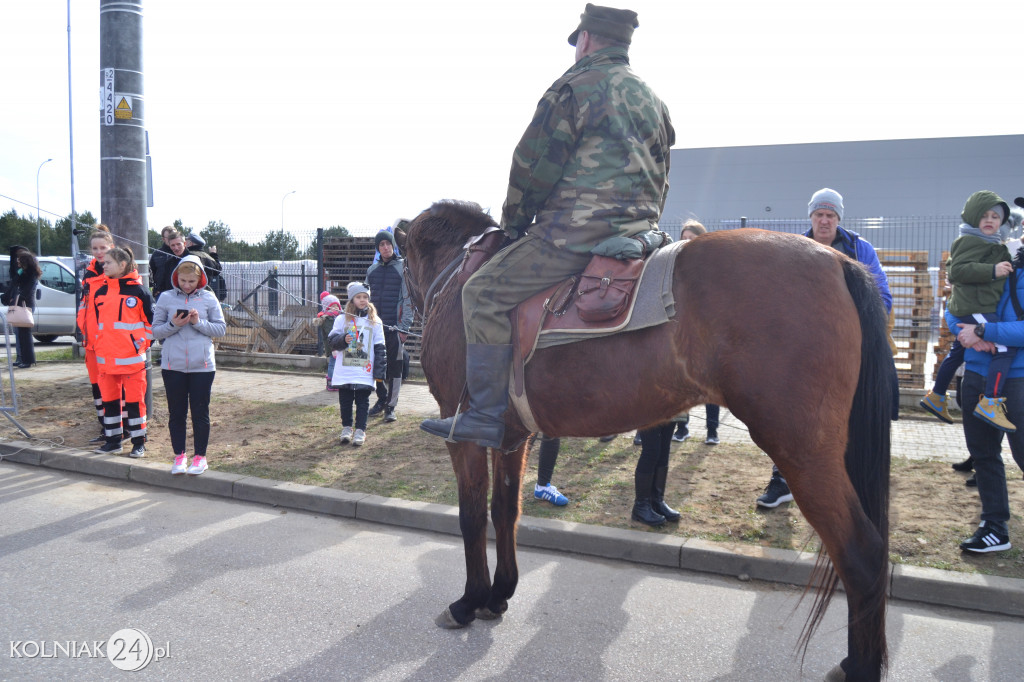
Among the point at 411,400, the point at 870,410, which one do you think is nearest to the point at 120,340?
the point at 411,400

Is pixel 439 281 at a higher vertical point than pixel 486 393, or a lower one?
higher

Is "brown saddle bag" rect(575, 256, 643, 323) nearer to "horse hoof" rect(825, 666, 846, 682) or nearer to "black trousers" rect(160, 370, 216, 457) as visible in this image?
"horse hoof" rect(825, 666, 846, 682)

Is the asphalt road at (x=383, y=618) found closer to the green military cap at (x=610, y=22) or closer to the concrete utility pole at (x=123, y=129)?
the green military cap at (x=610, y=22)

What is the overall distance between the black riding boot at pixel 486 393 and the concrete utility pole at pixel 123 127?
20.1 feet

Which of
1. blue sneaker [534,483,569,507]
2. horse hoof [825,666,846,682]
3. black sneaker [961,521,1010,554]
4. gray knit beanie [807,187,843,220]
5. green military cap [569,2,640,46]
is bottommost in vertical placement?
horse hoof [825,666,846,682]

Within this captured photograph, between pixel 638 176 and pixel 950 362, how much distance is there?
171 inches

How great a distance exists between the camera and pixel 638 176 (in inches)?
136

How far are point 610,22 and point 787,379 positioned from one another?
6.21 feet

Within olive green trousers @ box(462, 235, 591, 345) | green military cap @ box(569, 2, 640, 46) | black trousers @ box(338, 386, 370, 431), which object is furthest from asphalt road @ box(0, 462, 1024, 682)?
green military cap @ box(569, 2, 640, 46)

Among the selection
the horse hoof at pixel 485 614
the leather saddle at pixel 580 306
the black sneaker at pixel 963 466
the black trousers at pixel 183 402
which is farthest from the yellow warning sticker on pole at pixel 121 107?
the black sneaker at pixel 963 466

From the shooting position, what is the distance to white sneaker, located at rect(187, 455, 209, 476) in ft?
21.5

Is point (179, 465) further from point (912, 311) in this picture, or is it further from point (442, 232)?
point (912, 311)

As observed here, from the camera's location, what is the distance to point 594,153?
3436 mm

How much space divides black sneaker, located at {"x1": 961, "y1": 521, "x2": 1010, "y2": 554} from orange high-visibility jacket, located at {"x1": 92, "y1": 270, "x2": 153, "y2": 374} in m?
7.00
